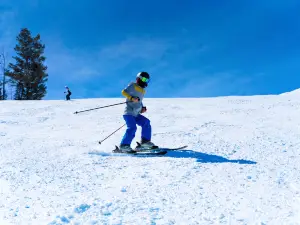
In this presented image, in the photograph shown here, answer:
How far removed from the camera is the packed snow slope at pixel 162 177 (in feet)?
11.1

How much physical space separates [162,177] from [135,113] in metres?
2.39

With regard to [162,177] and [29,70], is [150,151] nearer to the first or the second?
[162,177]

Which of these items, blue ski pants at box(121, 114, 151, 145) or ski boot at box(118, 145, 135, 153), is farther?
blue ski pants at box(121, 114, 151, 145)

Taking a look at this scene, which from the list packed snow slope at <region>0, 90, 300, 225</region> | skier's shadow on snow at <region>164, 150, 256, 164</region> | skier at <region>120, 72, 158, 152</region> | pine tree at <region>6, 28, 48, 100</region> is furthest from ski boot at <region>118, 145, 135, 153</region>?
pine tree at <region>6, 28, 48, 100</region>

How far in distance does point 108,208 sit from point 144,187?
2.54 feet

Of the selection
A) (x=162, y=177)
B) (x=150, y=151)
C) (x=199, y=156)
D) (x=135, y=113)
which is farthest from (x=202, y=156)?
(x=135, y=113)

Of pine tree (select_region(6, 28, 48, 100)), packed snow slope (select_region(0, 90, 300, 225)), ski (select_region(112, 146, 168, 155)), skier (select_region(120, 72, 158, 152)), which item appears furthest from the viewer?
pine tree (select_region(6, 28, 48, 100))

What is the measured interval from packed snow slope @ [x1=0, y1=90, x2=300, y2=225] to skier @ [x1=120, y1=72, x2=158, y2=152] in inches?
22.8

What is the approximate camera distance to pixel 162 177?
Result: 459 centimetres

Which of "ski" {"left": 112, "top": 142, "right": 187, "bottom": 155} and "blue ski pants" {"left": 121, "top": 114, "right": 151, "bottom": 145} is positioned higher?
"blue ski pants" {"left": 121, "top": 114, "right": 151, "bottom": 145}

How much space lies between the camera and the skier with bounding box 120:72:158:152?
6.54 meters

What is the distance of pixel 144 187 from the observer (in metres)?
4.18

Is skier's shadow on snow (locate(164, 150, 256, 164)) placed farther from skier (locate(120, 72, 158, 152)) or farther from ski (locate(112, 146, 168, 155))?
skier (locate(120, 72, 158, 152))

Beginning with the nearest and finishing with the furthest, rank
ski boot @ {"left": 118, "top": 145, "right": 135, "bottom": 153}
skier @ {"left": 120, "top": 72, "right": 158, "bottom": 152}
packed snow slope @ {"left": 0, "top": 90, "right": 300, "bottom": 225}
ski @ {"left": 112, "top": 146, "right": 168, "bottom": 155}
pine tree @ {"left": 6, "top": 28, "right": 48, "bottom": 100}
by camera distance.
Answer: packed snow slope @ {"left": 0, "top": 90, "right": 300, "bottom": 225}, ski @ {"left": 112, "top": 146, "right": 168, "bottom": 155}, ski boot @ {"left": 118, "top": 145, "right": 135, "bottom": 153}, skier @ {"left": 120, "top": 72, "right": 158, "bottom": 152}, pine tree @ {"left": 6, "top": 28, "right": 48, "bottom": 100}
